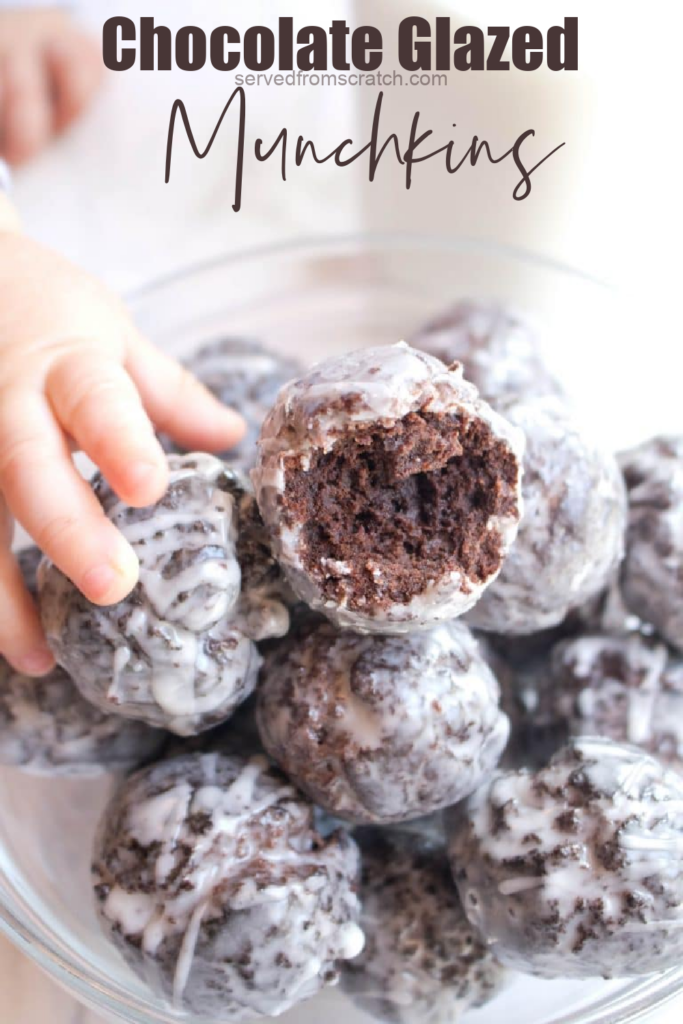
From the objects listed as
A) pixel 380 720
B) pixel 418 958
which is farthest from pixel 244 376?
pixel 418 958

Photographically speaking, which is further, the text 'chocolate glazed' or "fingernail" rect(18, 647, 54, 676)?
"fingernail" rect(18, 647, 54, 676)

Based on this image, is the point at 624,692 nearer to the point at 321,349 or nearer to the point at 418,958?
the point at 418,958

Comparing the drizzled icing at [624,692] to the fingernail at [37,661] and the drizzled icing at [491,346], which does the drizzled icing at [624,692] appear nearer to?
the drizzled icing at [491,346]

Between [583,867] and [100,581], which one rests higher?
[100,581]

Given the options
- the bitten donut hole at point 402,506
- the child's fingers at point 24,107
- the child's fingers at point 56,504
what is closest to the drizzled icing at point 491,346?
the bitten donut hole at point 402,506

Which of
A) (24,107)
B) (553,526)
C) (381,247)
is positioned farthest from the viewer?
(24,107)

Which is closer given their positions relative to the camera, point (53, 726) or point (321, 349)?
point (53, 726)

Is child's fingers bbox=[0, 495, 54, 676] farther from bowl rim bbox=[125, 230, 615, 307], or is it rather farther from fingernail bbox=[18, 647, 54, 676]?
bowl rim bbox=[125, 230, 615, 307]

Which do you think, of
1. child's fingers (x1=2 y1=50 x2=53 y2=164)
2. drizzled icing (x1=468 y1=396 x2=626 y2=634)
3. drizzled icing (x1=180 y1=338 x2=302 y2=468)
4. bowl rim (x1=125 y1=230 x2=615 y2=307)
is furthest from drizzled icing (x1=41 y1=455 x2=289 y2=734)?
child's fingers (x1=2 y1=50 x2=53 y2=164)
